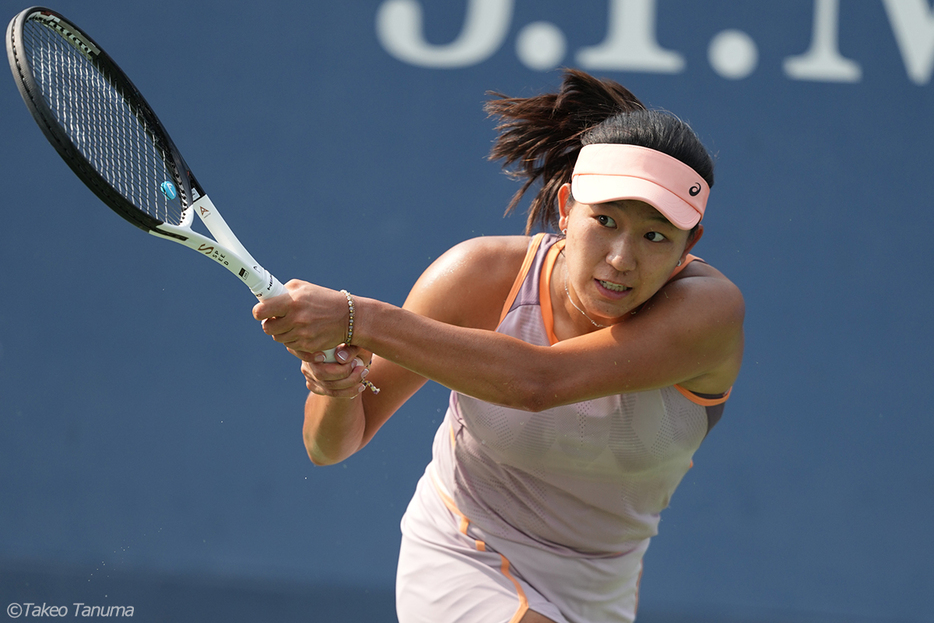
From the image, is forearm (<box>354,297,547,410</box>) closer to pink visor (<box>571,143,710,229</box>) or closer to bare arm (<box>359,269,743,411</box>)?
bare arm (<box>359,269,743,411</box>)

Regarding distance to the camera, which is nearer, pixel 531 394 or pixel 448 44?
pixel 531 394

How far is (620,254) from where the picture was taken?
1.96m

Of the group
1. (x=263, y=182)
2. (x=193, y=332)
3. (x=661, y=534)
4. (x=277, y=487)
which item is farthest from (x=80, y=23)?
(x=661, y=534)

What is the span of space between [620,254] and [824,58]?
2.31m

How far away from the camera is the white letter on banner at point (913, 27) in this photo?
12.5ft

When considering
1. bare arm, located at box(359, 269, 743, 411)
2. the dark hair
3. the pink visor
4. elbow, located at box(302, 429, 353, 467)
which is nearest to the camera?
bare arm, located at box(359, 269, 743, 411)

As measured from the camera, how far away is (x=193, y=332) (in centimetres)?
391

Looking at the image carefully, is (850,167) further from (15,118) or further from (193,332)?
(15,118)

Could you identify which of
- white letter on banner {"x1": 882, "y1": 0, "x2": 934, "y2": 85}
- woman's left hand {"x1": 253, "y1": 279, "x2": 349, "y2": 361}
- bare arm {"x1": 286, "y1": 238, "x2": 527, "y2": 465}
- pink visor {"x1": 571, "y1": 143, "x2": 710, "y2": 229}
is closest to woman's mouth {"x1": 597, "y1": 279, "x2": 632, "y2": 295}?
pink visor {"x1": 571, "y1": 143, "x2": 710, "y2": 229}

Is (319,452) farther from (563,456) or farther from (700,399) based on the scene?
(700,399)

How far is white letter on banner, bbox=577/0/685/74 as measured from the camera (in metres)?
3.77

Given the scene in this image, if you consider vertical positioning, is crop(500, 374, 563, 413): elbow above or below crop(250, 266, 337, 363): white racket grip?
below

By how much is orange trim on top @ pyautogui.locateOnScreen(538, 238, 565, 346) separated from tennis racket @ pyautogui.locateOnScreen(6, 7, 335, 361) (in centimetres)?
50

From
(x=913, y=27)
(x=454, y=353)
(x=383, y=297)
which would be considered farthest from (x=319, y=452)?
(x=913, y=27)
